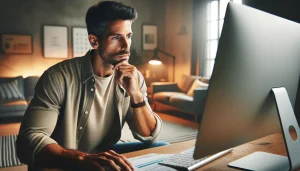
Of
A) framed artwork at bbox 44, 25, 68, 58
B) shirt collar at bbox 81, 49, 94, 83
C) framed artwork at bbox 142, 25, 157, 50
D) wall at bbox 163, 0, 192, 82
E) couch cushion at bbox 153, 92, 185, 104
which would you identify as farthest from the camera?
framed artwork at bbox 142, 25, 157, 50

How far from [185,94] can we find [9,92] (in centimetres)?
284

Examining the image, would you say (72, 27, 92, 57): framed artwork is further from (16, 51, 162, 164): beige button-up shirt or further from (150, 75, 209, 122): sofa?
(16, 51, 162, 164): beige button-up shirt

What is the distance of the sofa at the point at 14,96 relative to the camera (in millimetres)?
4184

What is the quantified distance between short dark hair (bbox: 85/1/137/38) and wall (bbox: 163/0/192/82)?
4.42m

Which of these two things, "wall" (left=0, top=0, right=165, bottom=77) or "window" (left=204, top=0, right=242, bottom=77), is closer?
"wall" (left=0, top=0, right=165, bottom=77)

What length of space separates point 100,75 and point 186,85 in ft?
13.4

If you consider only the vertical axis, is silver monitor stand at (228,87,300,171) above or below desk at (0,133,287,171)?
above

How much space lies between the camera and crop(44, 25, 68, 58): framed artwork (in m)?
5.25

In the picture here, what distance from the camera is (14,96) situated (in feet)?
14.9

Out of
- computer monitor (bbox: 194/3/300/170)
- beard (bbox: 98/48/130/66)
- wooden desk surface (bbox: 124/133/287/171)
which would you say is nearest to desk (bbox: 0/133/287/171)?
wooden desk surface (bbox: 124/133/287/171)

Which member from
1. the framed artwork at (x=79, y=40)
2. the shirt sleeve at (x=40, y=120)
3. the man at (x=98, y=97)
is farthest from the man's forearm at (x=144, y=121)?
the framed artwork at (x=79, y=40)

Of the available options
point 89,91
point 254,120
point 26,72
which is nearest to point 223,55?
point 254,120

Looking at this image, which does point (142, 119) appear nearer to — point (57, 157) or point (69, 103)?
point (69, 103)

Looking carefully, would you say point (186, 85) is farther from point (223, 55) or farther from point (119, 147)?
point (223, 55)
